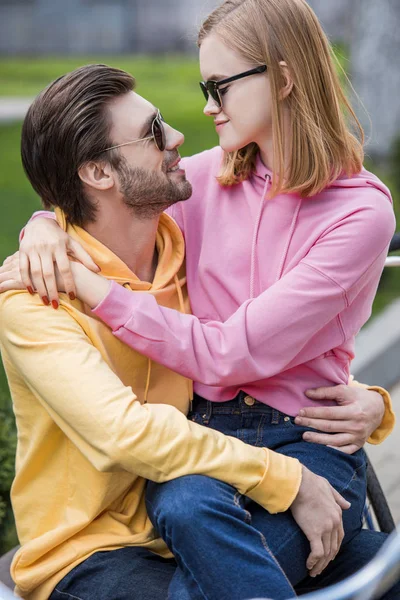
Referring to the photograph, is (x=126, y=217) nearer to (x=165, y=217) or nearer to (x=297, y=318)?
(x=165, y=217)

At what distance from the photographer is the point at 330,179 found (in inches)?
102

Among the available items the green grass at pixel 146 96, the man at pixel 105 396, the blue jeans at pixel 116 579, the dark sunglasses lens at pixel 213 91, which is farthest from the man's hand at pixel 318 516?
the green grass at pixel 146 96

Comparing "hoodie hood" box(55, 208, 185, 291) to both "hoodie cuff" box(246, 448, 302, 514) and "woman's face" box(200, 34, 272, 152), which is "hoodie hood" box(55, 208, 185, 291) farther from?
"hoodie cuff" box(246, 448, 302, 514)

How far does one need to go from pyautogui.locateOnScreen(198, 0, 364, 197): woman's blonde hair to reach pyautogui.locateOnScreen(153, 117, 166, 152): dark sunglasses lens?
256mm

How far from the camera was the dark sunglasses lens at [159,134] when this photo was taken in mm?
2656

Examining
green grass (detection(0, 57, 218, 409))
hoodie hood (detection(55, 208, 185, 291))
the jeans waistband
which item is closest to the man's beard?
hoodie hood (detection(55, 208, 185, 291))

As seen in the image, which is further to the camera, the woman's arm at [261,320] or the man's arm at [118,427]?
the woman's arm at [261,320]

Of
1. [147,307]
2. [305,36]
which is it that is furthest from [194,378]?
[305,36]

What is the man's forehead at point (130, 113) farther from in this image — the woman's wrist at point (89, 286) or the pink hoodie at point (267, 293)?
the woman's wrist at point (89, 286)

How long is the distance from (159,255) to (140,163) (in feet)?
0.99

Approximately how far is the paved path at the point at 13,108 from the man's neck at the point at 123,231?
12938mm

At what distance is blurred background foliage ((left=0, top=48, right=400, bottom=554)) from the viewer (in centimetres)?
380

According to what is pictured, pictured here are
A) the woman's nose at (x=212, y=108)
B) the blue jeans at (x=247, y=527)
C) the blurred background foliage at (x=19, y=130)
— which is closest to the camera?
the blue jeans at (x=247, y=527)

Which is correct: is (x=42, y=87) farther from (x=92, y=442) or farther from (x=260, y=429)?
(x=92, y=442)
